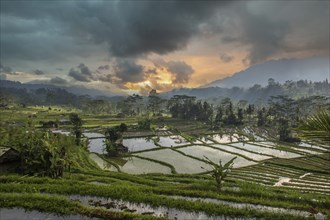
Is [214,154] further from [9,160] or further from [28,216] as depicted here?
[28,216]

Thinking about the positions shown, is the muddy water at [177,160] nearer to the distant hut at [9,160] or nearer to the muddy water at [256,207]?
the muddy water at [256,207]

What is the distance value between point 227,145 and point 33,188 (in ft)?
140

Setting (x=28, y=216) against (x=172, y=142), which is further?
(x=172, y=142)

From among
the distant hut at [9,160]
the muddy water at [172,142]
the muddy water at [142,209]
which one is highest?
the distant hut at [9,160]

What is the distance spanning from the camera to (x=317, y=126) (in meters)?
7.86

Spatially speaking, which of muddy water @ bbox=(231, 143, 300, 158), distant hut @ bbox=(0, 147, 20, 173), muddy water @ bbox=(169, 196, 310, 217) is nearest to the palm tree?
muddy water @ bbox=(169, 196, 310, 217)

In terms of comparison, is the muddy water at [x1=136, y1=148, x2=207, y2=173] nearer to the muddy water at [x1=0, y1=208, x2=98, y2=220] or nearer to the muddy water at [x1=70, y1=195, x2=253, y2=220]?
the muddy water at [x1=70, y1=195, x2=253, y2=220]

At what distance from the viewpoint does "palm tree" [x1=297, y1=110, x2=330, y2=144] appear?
774 cm

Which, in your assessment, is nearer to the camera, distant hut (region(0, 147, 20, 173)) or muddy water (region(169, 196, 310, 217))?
muddy water (region(169, 196, 310, 217))

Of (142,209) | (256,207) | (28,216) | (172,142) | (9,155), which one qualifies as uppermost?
(9,155)

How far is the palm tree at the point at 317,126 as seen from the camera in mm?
7738

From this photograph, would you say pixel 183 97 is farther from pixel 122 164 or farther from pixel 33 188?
pixel 33 188

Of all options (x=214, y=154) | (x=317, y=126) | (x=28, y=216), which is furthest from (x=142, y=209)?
(x=214, y=154)

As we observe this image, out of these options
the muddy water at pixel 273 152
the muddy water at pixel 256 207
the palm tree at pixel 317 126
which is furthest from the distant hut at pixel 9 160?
the muddy water at pixel 273 152
